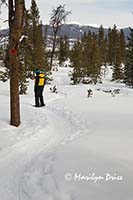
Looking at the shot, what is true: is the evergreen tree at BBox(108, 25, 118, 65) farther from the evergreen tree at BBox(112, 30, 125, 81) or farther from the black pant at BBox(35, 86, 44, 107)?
the black pant at BBox(35, 86, 44, 107)

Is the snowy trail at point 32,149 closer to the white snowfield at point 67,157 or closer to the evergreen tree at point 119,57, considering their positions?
the white snowfield at point 67,157

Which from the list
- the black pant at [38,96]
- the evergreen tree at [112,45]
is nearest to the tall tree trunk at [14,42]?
the black pant at [38,96]

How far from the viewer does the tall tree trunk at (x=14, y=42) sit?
10.9m

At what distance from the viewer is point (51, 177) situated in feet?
22.4

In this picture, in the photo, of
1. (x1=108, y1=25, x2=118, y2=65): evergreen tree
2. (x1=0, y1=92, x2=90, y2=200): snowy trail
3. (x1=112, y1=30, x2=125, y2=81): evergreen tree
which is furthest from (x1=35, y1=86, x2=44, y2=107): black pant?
(x1=108, y1=25, x2=118, y2=65): evergreen tree

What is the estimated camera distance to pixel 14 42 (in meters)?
11.1

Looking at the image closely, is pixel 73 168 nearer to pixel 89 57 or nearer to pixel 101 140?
pixel 101 140

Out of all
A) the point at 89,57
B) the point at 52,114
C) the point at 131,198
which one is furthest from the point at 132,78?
the point at 131,198

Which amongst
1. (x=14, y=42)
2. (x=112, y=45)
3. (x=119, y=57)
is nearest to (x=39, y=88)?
(x=14, y=42)

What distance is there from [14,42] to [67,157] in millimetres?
4704

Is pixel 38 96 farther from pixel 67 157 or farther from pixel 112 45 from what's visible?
pixel 112 45

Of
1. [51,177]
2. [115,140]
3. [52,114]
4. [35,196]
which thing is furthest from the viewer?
[52,114]

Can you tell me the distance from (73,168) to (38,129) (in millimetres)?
4520

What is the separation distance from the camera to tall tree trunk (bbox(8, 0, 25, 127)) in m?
10.9
